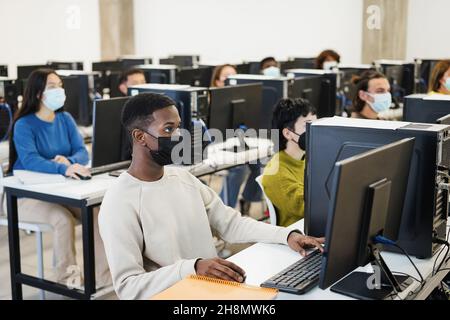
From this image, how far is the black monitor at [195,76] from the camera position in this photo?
649 cm

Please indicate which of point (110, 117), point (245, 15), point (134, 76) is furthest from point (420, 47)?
point (110, 117)

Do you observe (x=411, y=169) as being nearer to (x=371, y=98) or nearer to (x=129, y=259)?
(x=129, y=259)

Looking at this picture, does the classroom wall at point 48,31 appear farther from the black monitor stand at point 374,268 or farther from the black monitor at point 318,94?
the black monitor stand at point 374,268

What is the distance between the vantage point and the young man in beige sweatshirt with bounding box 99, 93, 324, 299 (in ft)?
6.28

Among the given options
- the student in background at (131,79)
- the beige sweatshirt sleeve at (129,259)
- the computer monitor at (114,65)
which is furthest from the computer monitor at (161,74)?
the beige sweatshirt sleeve at (129,259)

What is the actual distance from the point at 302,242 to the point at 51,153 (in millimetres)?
2033

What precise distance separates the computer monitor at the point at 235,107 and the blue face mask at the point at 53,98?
875 millimetres

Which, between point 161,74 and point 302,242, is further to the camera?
point 161,74

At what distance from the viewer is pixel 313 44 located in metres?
9.62

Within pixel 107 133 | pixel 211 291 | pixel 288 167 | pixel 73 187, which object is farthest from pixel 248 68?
pixel 211 291

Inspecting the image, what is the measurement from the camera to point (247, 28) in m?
10.2

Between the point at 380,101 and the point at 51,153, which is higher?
the point at 380,101

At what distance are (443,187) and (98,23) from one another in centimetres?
970

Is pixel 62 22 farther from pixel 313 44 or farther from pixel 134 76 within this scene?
pixel 134 76
